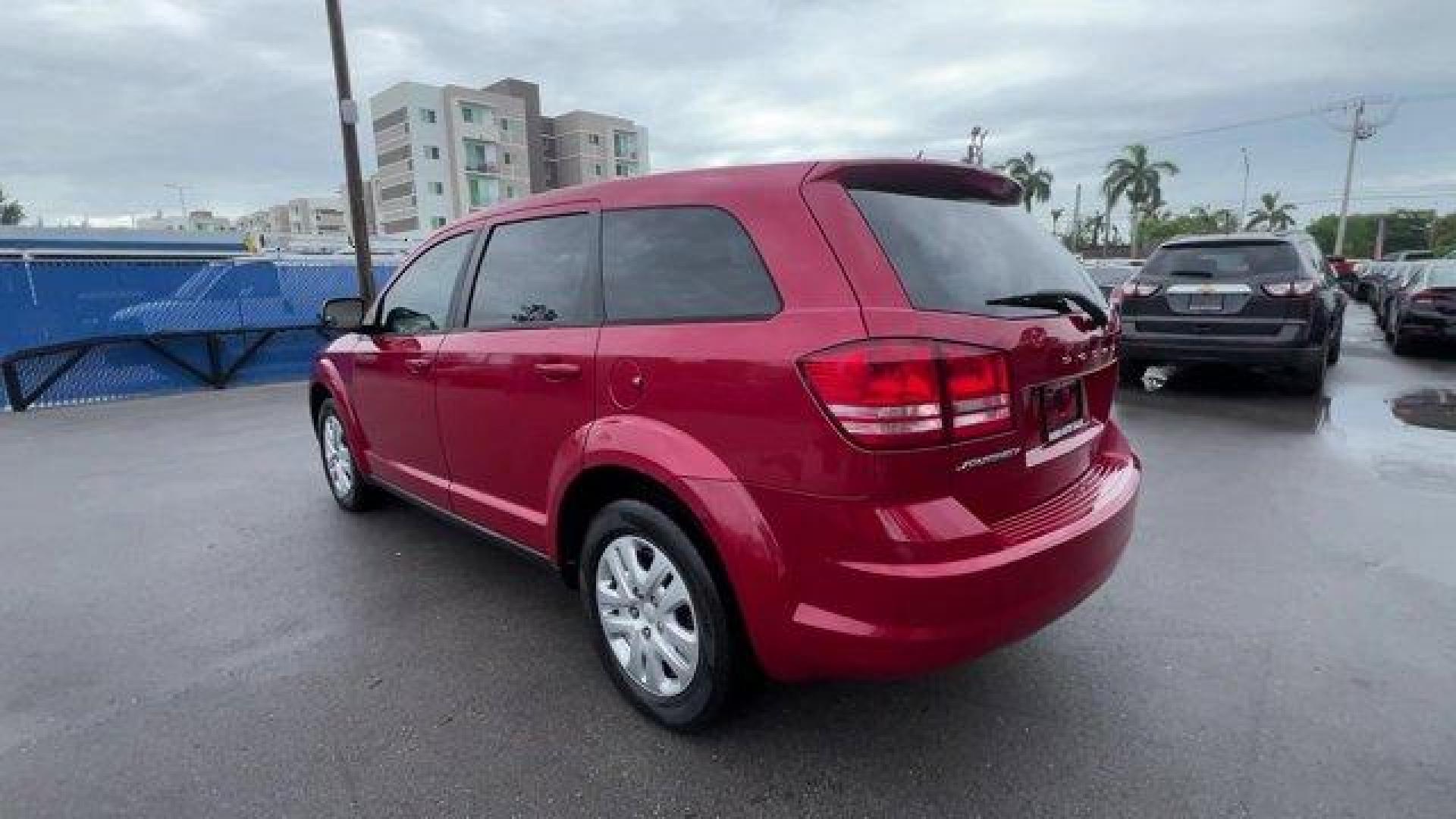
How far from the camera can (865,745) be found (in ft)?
8.06

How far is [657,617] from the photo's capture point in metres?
2.54

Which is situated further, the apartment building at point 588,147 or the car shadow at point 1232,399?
the apartment building at point 588,147

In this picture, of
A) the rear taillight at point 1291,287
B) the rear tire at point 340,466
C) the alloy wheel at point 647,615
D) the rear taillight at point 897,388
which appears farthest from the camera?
the rear taillight at point 1291,287

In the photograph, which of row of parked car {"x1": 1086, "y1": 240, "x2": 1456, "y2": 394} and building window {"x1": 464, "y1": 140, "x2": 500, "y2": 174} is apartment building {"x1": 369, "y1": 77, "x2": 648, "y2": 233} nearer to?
building window {"x1": 464, "y1": 140, "x2": 500, "y2": 174}

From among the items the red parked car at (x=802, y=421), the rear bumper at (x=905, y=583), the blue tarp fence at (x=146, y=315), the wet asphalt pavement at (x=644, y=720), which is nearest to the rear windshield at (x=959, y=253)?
the red parked car at (x=802, y=421)

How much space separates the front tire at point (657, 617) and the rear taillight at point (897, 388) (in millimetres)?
685

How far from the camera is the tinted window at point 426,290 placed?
354 centimetres

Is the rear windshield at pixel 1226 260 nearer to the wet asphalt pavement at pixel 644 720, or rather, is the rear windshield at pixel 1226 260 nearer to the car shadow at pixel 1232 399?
the car shadow at pixel 1232 399

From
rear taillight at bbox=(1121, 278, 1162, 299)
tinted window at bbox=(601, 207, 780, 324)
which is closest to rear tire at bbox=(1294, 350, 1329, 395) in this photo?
rear taillight at bbox=(1121, 278, 1162, 299)

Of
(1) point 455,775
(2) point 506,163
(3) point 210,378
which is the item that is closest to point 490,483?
(1) point 455,775

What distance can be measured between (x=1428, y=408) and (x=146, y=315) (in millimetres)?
15172

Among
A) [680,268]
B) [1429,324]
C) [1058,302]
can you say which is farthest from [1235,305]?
[680,268]

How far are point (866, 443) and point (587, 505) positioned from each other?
1.22m

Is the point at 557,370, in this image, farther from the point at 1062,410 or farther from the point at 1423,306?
the point at 1423,306
